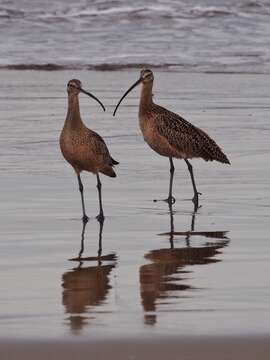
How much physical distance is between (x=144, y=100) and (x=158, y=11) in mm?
19107

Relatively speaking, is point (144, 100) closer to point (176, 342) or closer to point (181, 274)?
point (181, 274)

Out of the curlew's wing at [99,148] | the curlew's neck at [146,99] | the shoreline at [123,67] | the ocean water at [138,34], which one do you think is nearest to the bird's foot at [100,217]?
the curlew's wing at [99,148]

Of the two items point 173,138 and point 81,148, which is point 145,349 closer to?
point 81,148

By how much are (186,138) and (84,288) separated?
520cm

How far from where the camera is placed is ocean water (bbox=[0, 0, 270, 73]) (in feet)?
80.8

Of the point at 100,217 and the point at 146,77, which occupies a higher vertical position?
the point at 146,77

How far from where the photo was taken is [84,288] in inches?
279

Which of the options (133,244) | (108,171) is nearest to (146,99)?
(108,171)

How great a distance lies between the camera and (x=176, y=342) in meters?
5.71

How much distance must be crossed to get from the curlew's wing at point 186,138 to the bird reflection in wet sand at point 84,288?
12.5 feet

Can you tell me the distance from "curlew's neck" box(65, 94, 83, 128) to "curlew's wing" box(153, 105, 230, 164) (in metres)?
1.43

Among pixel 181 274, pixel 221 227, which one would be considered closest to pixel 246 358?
pixel 181 274

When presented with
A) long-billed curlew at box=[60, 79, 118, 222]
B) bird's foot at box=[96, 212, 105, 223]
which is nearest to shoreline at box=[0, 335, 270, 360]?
bird's foot at box=[96, 212, 105, 223]

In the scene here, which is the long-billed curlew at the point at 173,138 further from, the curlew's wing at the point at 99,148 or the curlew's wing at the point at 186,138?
the curlew's wing at the point at 99,148
